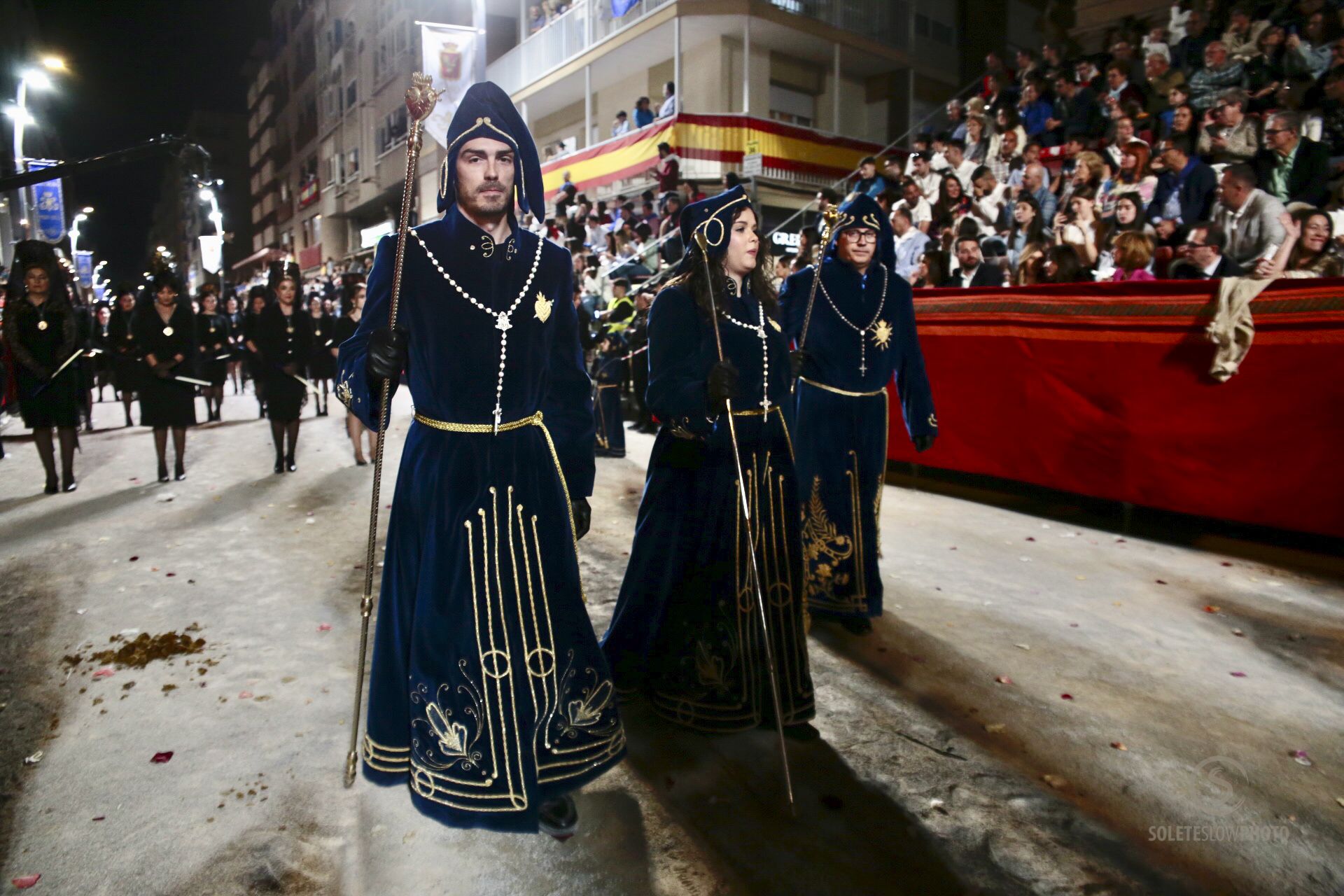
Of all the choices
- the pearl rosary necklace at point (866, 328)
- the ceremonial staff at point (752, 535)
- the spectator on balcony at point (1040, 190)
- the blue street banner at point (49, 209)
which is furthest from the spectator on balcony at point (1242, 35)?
the blue street banner at point (49, 209)

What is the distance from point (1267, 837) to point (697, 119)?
1850 cm

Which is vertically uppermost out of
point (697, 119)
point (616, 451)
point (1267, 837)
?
point (697, 119)

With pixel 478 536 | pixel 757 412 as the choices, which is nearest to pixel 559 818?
pixel 478 536

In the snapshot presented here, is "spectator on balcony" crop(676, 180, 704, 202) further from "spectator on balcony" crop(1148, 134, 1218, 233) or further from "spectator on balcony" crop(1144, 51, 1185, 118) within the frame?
"spectator on balcony" crop(1148, 134, 1218, 233)

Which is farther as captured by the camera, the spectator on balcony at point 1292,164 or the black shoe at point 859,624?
the spectator on balcony at point 1292,164

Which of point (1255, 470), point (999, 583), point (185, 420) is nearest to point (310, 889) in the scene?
point (999, 583)

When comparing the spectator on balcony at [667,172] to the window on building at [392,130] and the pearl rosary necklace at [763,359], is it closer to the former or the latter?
the pearl rosary necklace at [763,359]

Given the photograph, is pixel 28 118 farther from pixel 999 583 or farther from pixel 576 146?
pixel 999 583

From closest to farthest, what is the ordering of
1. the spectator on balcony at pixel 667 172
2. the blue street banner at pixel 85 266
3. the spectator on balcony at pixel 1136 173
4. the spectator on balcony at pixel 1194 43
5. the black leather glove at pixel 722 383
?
the black leather glove at pixel 722 383, the spectator on balcony at pixel 1136 173, the spectator on balcony at pixel 1194 43, the spectator on balcony at pixel 667 172, the blue street banner at pixel 85 266

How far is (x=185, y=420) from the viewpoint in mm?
8523

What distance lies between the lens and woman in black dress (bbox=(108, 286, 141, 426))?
8.48 metres

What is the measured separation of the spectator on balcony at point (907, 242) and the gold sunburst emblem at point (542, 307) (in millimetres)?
7954

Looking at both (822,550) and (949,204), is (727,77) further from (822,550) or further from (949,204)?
(822,550)

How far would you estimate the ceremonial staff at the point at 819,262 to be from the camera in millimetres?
4289
